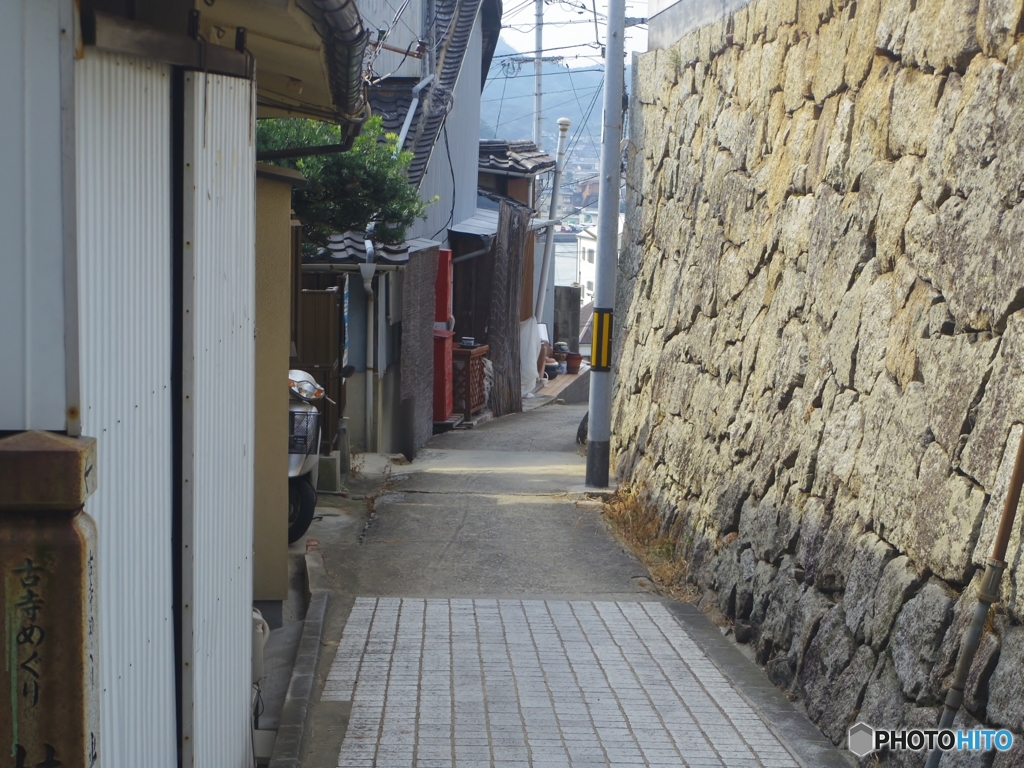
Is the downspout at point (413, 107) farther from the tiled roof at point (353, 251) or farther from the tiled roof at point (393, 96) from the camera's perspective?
the tiled roof at point (353, 251)

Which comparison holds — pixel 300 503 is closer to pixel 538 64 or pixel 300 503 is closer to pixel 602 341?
pixel 602 341

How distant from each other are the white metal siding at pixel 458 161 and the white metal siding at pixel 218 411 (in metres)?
13.7

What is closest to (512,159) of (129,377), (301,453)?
(301,453)

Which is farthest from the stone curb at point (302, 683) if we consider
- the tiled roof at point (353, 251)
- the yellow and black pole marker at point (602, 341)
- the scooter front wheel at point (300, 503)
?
the tiled roof at point (353, 251)

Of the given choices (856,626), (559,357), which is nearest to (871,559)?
(856,626)

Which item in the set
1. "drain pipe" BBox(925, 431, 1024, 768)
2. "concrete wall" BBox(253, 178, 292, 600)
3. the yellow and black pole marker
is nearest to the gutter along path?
"concrete wall" BBox(253, 178, 292, 600)

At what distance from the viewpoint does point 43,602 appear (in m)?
2.13

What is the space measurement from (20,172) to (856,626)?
4211 mm

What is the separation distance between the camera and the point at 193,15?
338 cm

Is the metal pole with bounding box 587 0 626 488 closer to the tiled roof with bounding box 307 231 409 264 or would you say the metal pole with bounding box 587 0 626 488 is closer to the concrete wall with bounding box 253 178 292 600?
the tiled roof with bounding box 307 231 409 264

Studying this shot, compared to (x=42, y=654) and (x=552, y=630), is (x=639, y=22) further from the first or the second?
(x=42, y=654)

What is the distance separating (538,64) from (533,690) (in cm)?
3098

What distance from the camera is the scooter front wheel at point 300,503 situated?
8227mm

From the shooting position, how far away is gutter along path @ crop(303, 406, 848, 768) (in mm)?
5102
